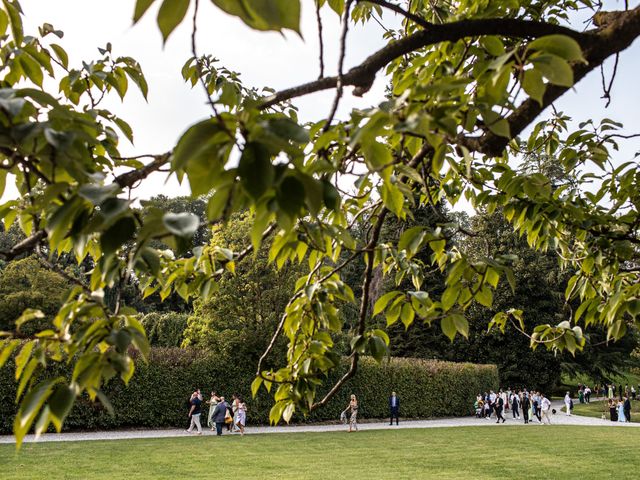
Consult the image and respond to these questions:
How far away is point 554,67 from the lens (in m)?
1.35

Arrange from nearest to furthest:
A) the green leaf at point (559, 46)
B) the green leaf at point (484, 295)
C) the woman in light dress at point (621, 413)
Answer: the green leaf at point (559, 46), the green leaf at point (484, 295), the woman in light dress at point (621, 413)

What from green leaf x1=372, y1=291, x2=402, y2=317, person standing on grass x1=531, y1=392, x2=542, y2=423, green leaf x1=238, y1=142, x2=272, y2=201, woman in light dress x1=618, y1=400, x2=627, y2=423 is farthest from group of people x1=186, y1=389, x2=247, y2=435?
woman in light dress x1=618, y1=400, x2=627, y2=423

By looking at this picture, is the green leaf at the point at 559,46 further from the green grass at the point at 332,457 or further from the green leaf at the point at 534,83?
the green grass at the point at 332,457

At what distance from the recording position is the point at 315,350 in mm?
2592

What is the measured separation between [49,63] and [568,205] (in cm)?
279

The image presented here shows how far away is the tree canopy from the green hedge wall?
14.0 m

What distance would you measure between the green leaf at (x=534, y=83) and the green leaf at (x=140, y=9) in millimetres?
980

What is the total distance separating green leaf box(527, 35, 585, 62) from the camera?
1.34m

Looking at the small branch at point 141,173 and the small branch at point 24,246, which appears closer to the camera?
the small branch at point 24,246

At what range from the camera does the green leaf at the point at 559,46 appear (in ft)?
4.41

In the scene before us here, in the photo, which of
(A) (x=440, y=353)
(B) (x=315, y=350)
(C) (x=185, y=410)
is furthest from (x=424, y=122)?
(A) (x=440, y=353)

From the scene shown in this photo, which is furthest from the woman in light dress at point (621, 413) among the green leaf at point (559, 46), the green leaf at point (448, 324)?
the green leaf at point (559, 46)

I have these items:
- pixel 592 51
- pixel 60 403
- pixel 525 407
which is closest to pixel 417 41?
pixel 592 51

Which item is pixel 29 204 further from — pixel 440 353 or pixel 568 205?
pixel 440 353
